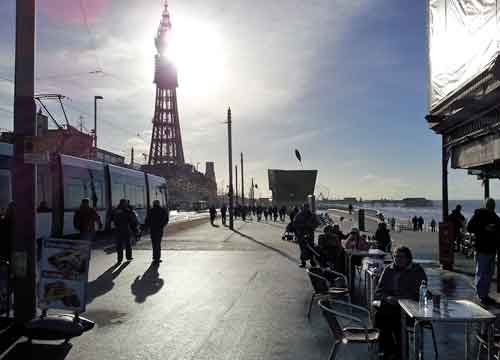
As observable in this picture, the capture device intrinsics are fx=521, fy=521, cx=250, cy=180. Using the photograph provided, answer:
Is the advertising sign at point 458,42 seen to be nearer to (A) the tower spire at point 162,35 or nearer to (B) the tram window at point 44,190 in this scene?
(B) the tram window at point 44,190

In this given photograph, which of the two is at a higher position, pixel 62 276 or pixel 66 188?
pixel 66 188

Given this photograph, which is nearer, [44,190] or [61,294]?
[61,294]

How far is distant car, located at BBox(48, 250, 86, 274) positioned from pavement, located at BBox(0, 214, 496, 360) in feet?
2.74

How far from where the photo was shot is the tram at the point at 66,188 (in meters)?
15.2

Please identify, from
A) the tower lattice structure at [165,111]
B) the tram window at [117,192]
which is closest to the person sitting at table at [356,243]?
the tram window at [117,192]

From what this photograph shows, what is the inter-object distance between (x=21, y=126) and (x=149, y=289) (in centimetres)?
401

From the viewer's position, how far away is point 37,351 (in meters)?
5.70

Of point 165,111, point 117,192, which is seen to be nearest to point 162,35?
point 165,111

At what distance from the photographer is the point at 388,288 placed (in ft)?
18.5

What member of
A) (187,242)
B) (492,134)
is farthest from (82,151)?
(492,134)

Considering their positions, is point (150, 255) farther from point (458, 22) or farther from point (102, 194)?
point (458, 22)

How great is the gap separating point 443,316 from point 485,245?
4.43 m

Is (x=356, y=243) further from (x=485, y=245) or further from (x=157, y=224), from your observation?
(x=157, y=224)

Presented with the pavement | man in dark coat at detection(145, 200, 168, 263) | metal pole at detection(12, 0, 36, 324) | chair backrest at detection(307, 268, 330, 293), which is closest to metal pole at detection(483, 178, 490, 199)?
the pavement
